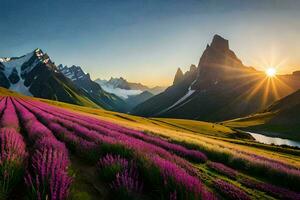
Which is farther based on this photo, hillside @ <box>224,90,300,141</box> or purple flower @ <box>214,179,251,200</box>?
hillside @ <box>224,90,300,141</box>

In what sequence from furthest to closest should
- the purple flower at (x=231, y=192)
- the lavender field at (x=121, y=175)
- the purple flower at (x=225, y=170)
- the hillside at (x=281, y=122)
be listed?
the hillside at (x=281, y=122) → the purple flower at (x=225, y=170) → the purple flower at (x=231, y=192) → the lavender field at (x=121, y=175)

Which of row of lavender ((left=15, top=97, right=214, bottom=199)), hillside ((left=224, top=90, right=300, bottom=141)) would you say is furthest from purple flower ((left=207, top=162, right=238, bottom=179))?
hillside ((left=224, top=90, right=300, bottom=141))

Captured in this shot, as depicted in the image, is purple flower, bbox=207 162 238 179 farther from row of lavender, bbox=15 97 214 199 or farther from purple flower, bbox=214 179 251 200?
purple flower, bbox=214 179 251 200

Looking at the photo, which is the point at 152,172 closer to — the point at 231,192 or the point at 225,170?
the point at 231,192

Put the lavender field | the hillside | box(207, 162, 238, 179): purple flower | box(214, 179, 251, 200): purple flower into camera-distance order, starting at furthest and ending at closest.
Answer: the hillside < box(207, 162, 238, 179): purple flower < box(214, 179, 251, 200): purple flower < the lavender field

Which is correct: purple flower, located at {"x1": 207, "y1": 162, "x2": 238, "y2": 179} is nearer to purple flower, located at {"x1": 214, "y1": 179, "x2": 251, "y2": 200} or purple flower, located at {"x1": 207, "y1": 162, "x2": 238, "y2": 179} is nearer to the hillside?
purple flower, located at {"x1": 214, "y1": 179, "x2": 251, "y2": 200}

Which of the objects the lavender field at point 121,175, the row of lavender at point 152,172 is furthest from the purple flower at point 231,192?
the row of lavender at point 152,172

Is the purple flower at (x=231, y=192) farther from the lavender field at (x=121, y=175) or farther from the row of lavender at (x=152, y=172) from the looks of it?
the row of lavender at (x=152, y=172)

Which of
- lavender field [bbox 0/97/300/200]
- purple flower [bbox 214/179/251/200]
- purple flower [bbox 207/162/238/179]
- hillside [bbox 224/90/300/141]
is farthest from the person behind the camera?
hillside [bbox 224/90/300/141]

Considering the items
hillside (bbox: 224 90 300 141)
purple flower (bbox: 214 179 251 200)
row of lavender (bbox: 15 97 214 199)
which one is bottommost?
purple flower (bbox: 214 179 251 200)

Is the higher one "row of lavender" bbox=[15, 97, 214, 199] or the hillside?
the hillside

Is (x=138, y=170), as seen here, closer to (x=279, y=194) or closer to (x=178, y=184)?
(x=178, y=184)

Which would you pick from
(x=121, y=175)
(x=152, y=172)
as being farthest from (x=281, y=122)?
(x=121, y=175)

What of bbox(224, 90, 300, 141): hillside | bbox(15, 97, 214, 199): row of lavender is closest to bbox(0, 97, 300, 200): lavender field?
bbox(15, 97, 214, 199): row of lavender
